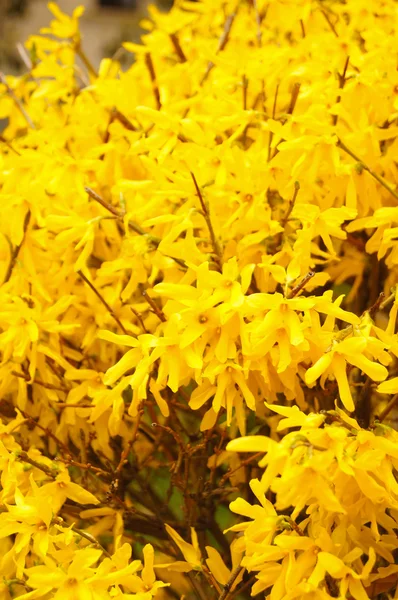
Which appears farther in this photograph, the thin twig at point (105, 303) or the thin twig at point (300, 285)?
the thin twig at point (105, 303)

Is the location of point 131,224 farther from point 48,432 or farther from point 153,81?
point 153,81

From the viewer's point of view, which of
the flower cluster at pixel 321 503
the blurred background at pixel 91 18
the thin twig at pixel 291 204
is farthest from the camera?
the blurred background at pixel 91 18

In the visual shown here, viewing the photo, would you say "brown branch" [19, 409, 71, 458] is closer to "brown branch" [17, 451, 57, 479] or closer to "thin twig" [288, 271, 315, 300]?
"brown branch" [17, 451, 57, 479]

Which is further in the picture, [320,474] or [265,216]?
[265,216]

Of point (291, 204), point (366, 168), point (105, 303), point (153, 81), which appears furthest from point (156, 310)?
point (153, 81)

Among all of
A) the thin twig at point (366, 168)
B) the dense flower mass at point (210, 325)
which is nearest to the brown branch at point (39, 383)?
the dense flower mass at point (210, 325)

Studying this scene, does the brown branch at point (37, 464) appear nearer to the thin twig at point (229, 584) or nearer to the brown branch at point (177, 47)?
the thin twig at point (229, 584)

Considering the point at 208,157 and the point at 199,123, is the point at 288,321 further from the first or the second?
the point at 199,123

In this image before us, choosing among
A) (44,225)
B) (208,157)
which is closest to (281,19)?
(208,157)
